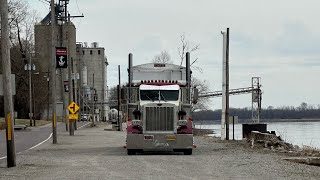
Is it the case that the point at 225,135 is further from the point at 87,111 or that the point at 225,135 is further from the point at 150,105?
the point at 87,111

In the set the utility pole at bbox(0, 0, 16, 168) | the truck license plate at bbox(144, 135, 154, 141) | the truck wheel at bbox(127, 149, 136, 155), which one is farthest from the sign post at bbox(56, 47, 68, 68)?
the utility pole at bbox(0, 0, 16, 168)

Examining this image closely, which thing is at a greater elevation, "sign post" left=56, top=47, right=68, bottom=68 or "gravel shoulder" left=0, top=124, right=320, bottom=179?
"sign post" left=56, top=47, right=68, bottom=68

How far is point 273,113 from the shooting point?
8038cm

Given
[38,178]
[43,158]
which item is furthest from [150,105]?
[38,178]

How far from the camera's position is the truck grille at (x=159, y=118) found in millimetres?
21625

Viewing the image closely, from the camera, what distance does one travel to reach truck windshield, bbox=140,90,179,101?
22297mm

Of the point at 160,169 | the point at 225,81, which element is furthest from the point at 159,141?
the point at 225,81

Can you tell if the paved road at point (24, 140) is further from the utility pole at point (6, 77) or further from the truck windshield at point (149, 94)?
the truck windshield at point (149, 94)

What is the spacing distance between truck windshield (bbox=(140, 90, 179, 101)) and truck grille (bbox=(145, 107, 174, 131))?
2.39 feet

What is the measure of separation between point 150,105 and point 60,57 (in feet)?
46.3

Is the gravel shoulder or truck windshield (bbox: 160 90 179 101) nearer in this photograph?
the gravel shoulder

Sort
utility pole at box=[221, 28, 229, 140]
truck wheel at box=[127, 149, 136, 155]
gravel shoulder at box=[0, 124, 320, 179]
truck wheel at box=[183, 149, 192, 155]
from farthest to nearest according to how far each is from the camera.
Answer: utility pole at box=[221, 28, 229, 140] < truck wheel at box=[127, 149, 136, 155] < truck wheel at box=[183, 149, 192, 155] < gravel shoulder at box=[0, 124, 320, 179]

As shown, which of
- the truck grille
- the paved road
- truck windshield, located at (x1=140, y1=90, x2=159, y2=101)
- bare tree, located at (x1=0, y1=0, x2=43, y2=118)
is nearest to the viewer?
the truck grille

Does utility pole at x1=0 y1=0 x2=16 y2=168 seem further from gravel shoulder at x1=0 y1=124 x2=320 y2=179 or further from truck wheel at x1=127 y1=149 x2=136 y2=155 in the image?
truck wheel at x1=127 y1=149 x2=136 y2=155
